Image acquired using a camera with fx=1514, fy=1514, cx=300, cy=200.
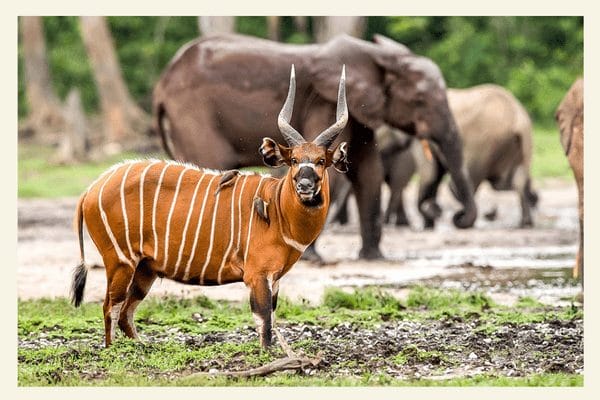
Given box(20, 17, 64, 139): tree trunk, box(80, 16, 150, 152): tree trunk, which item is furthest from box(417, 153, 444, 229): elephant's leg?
box(20, 17, 64, 139): tree trunk

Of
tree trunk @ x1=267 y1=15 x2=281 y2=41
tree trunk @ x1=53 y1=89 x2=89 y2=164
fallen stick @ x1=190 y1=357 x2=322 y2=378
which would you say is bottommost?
fallen stick @ x1=190 y1=357 x2=322 y2=378

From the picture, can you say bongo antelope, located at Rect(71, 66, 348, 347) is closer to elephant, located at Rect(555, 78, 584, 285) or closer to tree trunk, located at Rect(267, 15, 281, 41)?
elephant, located at Rect(555, 78, 584, 285)

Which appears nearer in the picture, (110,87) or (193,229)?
(193,229)

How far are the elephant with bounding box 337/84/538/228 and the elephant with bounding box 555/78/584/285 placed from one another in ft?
19.8

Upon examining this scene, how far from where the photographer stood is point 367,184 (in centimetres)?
1683

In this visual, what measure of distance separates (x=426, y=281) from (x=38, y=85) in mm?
18656

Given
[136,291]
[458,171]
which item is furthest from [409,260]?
[136,291]

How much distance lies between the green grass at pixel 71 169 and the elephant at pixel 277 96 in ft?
26.5

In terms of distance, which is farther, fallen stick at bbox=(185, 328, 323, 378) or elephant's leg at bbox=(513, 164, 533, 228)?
elephant's leg at bbox=(513, 164, 533, 228)

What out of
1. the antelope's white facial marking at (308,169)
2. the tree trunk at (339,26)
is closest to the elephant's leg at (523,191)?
the tree trunk at (339,26)

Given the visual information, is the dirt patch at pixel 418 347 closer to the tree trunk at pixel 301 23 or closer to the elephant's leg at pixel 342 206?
the elephant's leg at pixel 342 206

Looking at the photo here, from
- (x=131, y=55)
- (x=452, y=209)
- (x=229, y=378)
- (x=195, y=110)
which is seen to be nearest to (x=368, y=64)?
(x=195, y=110)

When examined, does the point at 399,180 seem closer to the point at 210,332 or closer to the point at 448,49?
the point at 210,332

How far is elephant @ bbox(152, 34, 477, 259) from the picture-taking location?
1614 cm
